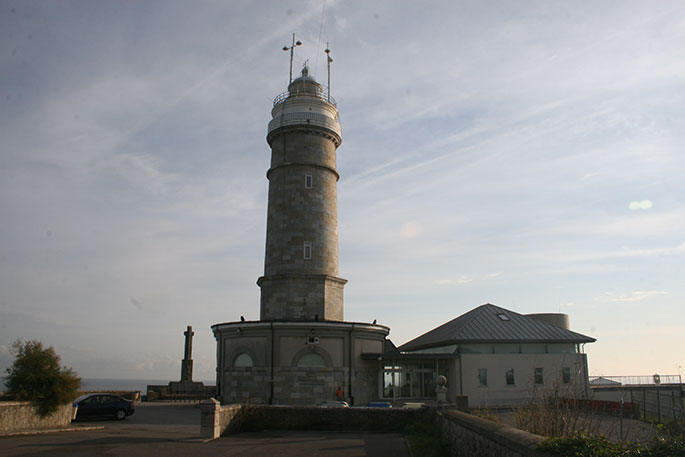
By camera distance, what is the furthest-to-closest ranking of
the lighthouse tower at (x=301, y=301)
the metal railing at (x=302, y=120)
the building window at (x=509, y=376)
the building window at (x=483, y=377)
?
the metal railing at (x=302, y=120), the building window at (x=509, y=376), the building window at (x=483, y=377), the lighthouse tower at (x=301, y=301)

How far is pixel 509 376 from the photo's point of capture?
31.5m

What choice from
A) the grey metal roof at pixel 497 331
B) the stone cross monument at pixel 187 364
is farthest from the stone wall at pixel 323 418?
the stone cross monument at pixel 187 364

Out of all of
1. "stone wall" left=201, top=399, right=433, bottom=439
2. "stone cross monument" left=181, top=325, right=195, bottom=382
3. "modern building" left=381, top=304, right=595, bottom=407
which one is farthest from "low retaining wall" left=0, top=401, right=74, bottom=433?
"stone cross monument" left=181, top=325, right=195, bottom=382

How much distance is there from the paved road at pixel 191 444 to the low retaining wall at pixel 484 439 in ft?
4.86

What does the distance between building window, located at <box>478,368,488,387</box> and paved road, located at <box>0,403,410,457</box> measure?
13.7 metres

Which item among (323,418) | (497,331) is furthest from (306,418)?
(497,331)

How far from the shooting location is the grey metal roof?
104 ft

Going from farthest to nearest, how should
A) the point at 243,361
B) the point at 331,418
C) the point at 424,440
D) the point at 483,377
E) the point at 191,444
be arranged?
the point at 483,377 < the point at 243,361 < the point at 331,418 < the point at 191,444 < the point at 424,440

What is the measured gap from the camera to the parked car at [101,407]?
24984 millimetres

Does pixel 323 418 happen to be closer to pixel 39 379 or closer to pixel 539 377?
pixel 39 379

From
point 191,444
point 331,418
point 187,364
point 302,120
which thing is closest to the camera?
point 191,444

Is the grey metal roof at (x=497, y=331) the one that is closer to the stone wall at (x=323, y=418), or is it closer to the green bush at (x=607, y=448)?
the stone wall at (x=323, y=418)

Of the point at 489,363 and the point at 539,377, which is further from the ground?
the point at 489,363

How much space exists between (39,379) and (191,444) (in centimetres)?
754
